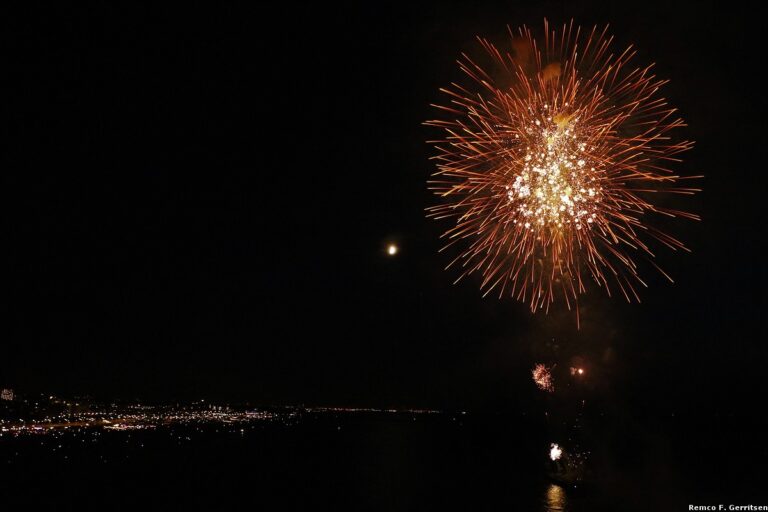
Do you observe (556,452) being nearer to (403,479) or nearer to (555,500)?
(555,500)

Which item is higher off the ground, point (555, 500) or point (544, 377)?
point (544, 377)

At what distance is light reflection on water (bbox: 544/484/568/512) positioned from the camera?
24.9m

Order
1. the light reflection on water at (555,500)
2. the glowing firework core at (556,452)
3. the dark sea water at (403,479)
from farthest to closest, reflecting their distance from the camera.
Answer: the glowing firework core at (556,452) < the dark sea water at (403,479) < the light reflection on water at (555,500)

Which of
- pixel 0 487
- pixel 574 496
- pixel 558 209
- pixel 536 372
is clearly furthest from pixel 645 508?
pixel 0 487

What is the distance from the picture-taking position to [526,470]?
47.2m

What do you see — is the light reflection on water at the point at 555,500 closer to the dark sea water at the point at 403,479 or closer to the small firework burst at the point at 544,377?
the dark sea water at the point at 403,479

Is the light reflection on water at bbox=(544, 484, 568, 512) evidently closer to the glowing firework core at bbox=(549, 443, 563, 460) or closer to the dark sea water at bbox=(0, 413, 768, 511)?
the dark sea water at bbox=(0, 413, 768, 511)

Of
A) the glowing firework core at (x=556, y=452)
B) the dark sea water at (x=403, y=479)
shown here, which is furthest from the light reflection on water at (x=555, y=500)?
the glowing firework core at (x=556, y=452)

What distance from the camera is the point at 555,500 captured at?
88.1ft

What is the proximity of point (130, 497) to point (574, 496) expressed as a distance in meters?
22.0

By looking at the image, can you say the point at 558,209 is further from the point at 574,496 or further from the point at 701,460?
the point at 701,460

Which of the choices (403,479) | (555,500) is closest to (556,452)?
(555,500)

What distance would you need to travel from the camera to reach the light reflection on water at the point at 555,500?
24.9 m

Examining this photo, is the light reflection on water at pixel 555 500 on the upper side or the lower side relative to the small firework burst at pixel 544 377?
lower
